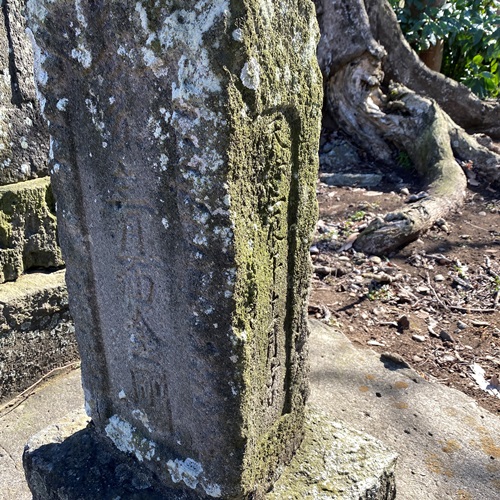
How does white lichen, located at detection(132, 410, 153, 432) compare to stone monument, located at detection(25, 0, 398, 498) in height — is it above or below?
below

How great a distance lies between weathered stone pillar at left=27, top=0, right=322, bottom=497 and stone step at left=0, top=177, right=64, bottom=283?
3.13 feet

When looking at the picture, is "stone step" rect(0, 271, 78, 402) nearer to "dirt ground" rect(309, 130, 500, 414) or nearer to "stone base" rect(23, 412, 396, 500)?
"stone base" rect(23, 412, 396, 500)

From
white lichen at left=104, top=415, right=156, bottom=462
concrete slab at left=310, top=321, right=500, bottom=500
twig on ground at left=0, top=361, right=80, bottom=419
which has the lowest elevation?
concrete slab at left=310, top=321, right=500, bottom=500

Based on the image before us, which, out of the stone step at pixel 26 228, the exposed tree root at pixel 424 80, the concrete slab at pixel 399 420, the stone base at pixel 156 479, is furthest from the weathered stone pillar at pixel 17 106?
the exposed tree root at pixel 424 80

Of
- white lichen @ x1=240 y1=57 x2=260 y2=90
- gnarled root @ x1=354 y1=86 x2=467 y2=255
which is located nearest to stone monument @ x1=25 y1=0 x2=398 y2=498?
white lichen @ x1=240 y1=57 x2=260 y2=90

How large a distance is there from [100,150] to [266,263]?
472 millimetres

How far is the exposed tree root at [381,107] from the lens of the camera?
488 cm

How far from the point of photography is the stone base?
1560mm

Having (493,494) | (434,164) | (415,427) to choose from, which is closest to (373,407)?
(415,427)

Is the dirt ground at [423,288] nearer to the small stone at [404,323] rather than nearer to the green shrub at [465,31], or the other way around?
the small stone at [404,323]

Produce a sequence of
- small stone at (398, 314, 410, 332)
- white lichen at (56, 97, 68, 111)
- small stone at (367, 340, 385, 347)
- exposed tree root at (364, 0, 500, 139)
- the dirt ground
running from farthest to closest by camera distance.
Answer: exposed tree root at (364, 0, 500, 139) → small stone at (398, 314, 410, 332) → small stone at (367, 340, 385, 347) → the dirt ground → white lichen at (56, 97, 68, 111)

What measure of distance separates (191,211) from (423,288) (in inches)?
103

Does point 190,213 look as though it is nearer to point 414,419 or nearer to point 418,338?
point 414,419

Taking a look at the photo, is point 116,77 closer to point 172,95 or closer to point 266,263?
point 172,95
